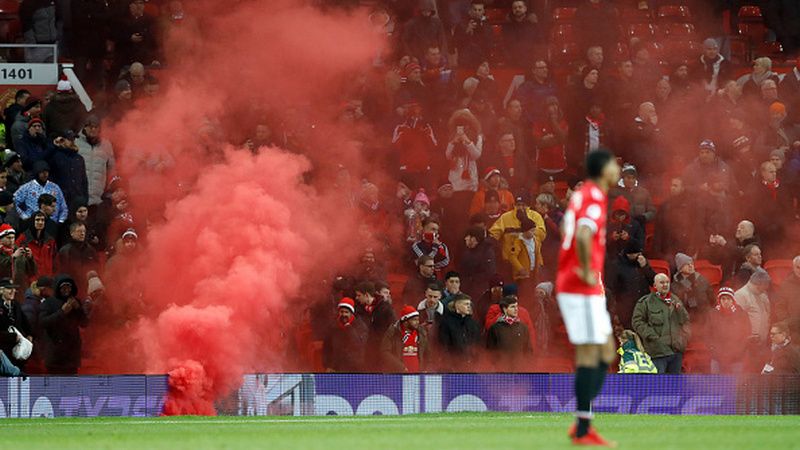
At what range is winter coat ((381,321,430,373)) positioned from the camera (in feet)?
62.0

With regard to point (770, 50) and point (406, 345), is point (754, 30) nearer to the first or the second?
point (770, 50)

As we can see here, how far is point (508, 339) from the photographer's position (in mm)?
19047

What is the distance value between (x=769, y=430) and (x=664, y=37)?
496 inches

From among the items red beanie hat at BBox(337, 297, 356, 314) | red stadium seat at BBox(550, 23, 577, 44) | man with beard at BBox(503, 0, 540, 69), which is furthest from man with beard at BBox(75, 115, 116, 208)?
red stadium seat at BBox(550, 23, 577, 44)

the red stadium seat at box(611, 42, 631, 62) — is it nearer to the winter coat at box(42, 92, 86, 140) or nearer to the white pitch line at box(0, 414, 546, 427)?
the winter coat at box(42, 92, 86, 140)

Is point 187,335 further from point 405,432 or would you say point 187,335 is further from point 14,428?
point 405,432

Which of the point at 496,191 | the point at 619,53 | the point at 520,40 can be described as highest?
the point at 520,40

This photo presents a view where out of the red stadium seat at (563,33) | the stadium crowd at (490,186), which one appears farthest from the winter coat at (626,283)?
the red stadium seat at (563,33)

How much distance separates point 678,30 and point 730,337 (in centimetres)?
745

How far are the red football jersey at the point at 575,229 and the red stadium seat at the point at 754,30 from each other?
16.2 m

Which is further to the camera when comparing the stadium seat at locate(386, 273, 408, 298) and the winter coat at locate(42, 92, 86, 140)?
the winter coat at locate(42, 92, 86, 140)

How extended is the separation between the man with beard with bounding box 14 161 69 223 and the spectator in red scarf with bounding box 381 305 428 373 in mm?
4981

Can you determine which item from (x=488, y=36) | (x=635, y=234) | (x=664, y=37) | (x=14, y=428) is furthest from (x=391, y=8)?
(x=14, y=428)

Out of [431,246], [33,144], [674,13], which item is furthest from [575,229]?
[674,13]
